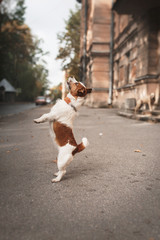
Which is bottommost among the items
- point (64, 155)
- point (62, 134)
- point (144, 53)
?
point (64, 155)

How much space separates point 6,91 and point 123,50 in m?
34.6

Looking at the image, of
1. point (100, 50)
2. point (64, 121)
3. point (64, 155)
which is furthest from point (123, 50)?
point (64, 155)

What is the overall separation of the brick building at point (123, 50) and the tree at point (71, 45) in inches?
146

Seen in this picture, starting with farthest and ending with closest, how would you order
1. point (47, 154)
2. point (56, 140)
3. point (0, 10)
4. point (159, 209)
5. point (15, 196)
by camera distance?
point (0, 10), point (47, 154), point (56, 140), point (15, 196), point (159, 209)

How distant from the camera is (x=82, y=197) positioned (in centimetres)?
237

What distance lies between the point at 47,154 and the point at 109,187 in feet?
5.96

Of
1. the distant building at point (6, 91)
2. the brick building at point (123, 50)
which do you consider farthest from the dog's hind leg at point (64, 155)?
the distant building at point (6, 91)

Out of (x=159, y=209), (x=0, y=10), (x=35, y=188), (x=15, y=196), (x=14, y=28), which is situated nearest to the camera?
(x=159, y=209)

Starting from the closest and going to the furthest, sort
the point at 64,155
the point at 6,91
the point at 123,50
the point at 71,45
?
the point at 64,155 → the point at 123,50 → the point at 71,45 → the point at 6,91

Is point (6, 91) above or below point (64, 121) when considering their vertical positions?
above

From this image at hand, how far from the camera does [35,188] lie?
8.49ft

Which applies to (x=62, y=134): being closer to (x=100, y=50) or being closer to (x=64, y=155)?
(x=64, y=155)

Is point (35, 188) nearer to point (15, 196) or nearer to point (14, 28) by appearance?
point (15, 196)

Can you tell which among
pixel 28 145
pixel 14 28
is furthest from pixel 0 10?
pixel 28 145
